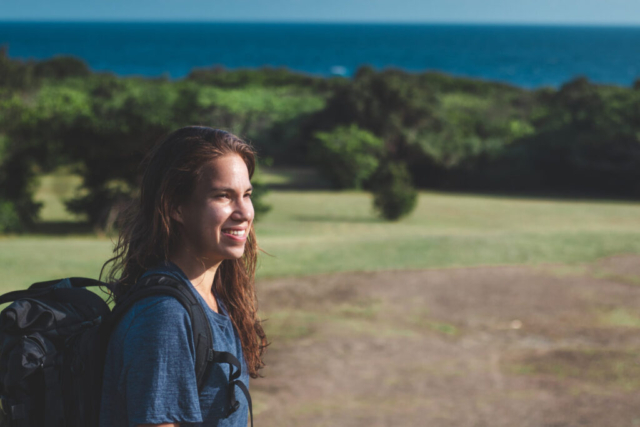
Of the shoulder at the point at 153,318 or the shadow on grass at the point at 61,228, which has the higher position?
the shoulder at the point at 153,318

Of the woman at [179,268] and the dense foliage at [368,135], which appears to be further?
the dense foliage at [368,135]

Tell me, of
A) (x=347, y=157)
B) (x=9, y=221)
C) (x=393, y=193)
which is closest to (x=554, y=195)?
(x=347, y=157)

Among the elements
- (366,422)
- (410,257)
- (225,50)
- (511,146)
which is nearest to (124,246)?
(366,422)

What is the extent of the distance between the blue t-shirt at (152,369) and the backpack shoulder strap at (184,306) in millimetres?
15

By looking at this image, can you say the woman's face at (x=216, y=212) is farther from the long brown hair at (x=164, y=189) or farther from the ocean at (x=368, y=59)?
the ocean at (x=368, y=59)

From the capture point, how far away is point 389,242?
1449 cm

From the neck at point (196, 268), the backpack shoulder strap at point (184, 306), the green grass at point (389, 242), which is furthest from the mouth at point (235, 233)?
the green grass at point (389, 242)

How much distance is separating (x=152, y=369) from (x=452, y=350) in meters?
7.06

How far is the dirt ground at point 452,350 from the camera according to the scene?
670cm

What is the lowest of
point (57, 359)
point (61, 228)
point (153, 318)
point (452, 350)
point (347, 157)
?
point (452, 350)

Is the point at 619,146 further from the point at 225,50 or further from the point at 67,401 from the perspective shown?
the point at 225,50

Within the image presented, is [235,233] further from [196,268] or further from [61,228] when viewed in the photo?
[61,228]

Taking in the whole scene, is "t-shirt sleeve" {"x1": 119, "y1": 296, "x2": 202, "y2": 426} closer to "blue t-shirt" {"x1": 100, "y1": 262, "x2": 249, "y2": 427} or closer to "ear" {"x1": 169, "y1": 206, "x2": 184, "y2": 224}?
"blue t-shirt" {"x1": 100, "y1": 262, "x2": 249, "y2": 427}

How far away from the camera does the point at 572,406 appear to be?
6836 millimetres
